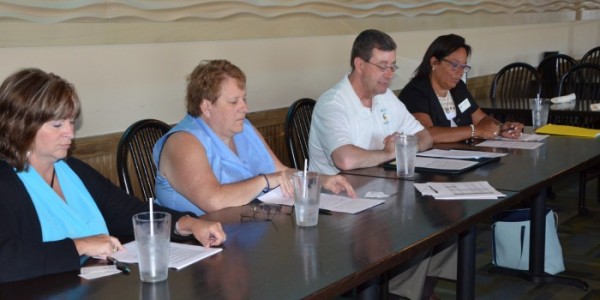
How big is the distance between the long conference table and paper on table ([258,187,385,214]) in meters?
0.04

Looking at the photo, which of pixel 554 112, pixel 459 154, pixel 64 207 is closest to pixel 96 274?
pixel 64 207

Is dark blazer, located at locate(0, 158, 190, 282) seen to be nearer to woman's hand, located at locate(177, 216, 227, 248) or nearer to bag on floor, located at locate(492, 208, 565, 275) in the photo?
woman's hand, located at locate(177, 216, 227, 248)

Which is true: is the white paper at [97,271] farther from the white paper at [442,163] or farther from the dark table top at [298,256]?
the white paper at [442,163]

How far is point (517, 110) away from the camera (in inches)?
194

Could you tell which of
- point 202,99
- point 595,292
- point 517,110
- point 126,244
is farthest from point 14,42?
point 517,110

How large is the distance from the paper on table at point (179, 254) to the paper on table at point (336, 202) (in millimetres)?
543

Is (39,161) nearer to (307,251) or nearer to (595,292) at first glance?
(307,251)

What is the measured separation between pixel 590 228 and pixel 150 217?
362cm

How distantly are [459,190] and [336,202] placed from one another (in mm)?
437

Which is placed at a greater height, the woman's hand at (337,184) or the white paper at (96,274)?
the white paper at (96,274)

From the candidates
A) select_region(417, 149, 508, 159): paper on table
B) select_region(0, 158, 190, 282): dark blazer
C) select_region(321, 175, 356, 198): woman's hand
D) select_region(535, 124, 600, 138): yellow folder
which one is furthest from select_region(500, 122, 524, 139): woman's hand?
select_region(0, 158, 190, 282): dark blazer

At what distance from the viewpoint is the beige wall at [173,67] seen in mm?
3312

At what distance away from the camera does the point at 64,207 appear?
6.91ft

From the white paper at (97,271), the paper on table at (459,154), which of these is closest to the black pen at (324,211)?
the white paper at (97,271)
